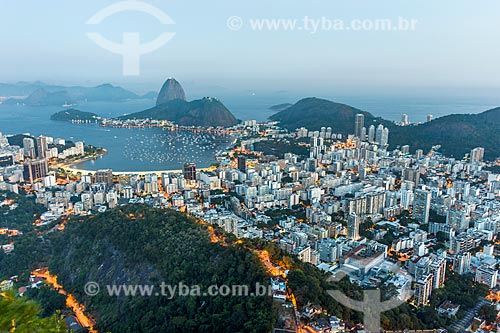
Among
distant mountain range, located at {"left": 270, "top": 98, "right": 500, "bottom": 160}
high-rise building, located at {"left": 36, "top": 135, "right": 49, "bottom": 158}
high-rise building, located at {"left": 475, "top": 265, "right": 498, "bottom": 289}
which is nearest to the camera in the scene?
high-rise building, located at {"left": 475, "top": 265, "right": 498, "bottom": 289}

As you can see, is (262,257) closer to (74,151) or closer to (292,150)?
(292,150)

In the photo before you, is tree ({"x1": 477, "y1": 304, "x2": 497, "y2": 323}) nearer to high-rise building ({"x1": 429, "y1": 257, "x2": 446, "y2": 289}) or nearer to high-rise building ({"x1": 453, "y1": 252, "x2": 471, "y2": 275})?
high-rise building ({"x1": 429, "y1": 257, "x2": 446, "y2": 289})

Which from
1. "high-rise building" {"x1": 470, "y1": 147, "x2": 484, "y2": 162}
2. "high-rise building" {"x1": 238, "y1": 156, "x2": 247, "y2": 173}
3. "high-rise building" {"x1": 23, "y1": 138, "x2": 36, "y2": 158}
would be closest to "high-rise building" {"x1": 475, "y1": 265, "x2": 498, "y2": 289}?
"high-rise building" {"x1": 238, "y1": 156, "x2": 247, "y2": 173}


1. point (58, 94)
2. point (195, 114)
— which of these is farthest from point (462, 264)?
point (58, 94)

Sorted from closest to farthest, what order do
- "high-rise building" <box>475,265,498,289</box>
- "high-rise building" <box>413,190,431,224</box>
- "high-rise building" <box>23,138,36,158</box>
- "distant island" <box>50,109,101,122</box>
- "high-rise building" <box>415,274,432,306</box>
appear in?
"high-rise building" <box>415,274,432,306</box> < "high-rise building" <box>475,265,498,289</box> < "high-rise building" <box>413,190,431,224</box> < "high-rise building" <box>23,138,36,158</box> < "distant island" <box>50,109,101,122</box>

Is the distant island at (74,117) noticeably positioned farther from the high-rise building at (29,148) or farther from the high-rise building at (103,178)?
the high-rise building at (103,178)

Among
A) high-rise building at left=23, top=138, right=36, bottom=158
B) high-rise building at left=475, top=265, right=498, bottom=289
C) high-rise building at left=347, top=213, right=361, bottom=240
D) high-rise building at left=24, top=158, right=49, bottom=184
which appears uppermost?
high-rise building at left=23, top=138, right=36, bottom=158

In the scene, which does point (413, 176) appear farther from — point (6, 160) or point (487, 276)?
point (6, 160)
